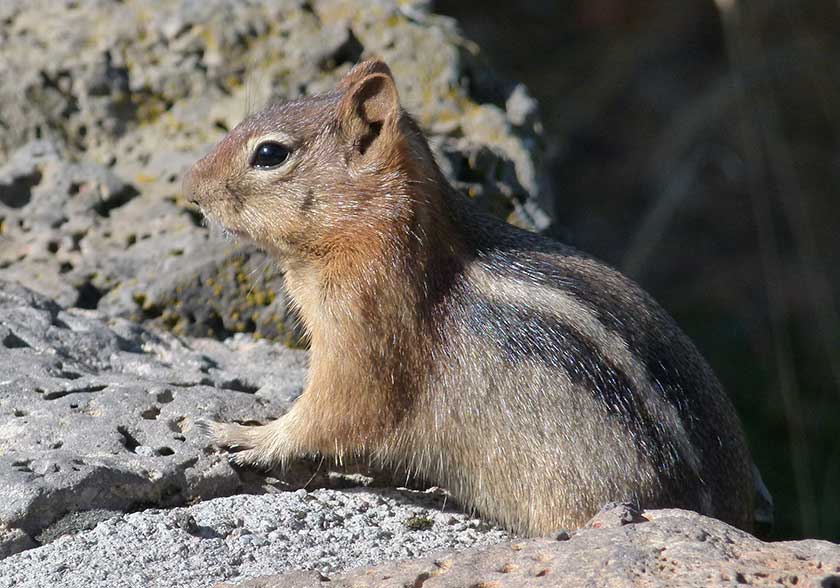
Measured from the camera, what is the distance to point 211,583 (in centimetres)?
364

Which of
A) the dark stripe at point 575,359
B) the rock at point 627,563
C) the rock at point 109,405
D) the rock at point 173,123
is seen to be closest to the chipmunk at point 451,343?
the dark stripe at point 575,359

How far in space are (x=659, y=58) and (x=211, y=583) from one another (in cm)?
1058

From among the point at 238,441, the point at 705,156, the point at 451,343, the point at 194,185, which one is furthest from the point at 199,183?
the point at 705,156

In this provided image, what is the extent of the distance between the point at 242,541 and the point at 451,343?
1.13 metres

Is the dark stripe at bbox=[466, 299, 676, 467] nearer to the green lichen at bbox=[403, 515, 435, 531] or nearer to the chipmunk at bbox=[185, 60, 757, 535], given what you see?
the chipmunk at bbox=[185, 60, 757, 535]

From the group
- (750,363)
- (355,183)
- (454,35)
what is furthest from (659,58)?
(355,183)

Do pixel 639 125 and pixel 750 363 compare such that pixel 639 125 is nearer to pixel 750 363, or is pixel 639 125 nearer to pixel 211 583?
pixel 750 363

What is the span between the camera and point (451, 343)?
182 inches

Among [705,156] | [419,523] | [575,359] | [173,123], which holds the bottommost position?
[419,523]

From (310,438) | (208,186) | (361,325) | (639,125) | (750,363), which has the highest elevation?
(639,125)

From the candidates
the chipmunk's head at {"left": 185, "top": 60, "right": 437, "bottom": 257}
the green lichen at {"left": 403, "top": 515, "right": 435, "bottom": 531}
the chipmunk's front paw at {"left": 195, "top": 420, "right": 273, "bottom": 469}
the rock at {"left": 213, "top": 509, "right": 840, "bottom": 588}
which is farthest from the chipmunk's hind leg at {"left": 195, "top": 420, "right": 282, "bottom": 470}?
the rock at {"left": 213, "top": 509, "right": 840, "bottom": 588}

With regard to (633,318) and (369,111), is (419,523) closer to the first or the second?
(633,318)

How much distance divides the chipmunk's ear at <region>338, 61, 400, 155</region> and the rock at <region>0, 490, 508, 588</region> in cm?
138

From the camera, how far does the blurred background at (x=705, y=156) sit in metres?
10.2
